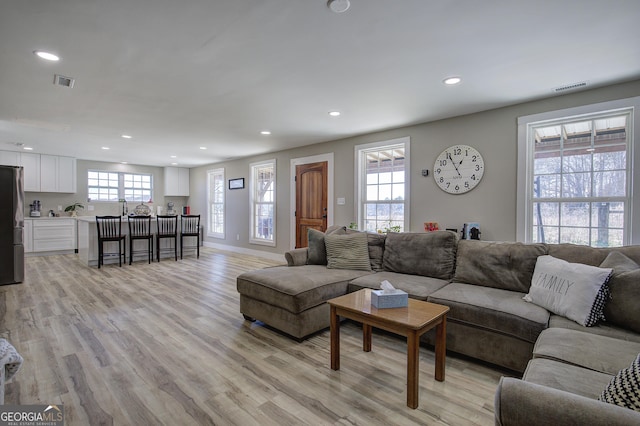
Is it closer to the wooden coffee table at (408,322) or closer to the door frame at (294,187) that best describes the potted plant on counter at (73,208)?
the door frame at (294,187)

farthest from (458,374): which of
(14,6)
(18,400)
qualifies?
(14,6)

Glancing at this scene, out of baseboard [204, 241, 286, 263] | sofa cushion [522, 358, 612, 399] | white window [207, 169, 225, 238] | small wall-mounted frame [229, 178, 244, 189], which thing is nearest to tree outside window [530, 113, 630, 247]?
sofa cushion [522, 358, 612, 399]

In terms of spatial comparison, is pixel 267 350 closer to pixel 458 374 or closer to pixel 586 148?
pixel 458 374

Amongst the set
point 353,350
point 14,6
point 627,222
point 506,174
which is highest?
point 14,6

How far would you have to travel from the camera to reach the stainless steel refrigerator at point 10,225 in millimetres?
4535

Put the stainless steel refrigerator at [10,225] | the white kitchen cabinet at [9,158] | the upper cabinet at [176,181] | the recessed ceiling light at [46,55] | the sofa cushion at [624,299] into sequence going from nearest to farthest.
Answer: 1. the sofa cushion at [624,299]
2. the recessed ceiling light at [46,55]
3. the stainless steel refrigerator at [10,225]
4. the white kitchen cabinet at [9,158]
5. the upper cabinet at [176,181]

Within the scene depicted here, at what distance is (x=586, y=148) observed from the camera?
11.1 ft

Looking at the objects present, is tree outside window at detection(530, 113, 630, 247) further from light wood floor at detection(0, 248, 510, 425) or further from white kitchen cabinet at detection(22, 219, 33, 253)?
white kitchen cabinet at detection(22, 219, 33, 253)

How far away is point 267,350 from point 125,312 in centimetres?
195

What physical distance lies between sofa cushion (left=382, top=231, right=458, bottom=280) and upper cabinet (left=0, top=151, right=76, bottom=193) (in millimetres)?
8347

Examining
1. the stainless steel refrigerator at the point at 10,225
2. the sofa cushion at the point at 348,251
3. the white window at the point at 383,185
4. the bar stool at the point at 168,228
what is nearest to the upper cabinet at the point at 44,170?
the bar stool at the point at 168,228

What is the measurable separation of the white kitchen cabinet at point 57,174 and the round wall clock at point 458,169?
8.63m

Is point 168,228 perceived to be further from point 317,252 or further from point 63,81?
point 317,252

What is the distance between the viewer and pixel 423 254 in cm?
324
